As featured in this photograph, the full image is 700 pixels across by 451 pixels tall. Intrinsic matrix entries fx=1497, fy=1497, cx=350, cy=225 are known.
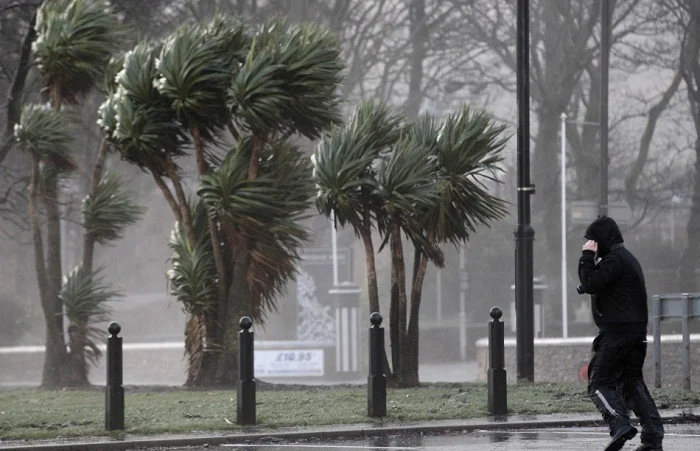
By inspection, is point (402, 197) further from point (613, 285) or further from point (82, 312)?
point (613, 285)

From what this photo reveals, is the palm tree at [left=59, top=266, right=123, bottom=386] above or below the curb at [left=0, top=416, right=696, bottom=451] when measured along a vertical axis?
above

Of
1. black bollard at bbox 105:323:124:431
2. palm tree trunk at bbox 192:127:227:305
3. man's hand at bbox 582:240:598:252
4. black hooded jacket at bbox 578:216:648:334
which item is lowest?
black bollard at bbox 105:323:124:431

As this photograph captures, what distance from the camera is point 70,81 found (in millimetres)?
20266

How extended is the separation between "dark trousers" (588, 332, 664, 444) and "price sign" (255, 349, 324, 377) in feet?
82.9

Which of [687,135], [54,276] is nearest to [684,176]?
[687,135]

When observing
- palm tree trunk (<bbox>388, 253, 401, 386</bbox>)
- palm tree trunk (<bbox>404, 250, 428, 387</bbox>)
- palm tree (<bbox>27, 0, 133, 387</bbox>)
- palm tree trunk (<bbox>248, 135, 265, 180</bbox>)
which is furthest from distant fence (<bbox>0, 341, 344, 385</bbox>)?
palm tree trunk (<bbox>404, 250, 428, 387</bbox>)

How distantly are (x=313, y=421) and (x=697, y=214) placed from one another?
29503 millimetres

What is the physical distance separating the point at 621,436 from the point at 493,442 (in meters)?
1.64

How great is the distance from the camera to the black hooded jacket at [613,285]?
376 inches

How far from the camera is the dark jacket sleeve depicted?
31.2 feet

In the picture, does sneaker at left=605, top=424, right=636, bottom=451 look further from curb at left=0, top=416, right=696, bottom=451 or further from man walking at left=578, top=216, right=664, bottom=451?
curb at left=0, top=416, right=696, bottom=451

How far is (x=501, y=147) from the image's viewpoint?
16.5m

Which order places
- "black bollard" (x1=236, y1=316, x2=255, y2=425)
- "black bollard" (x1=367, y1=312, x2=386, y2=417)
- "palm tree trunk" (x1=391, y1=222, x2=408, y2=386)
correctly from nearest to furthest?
"black bollard" (x1=236, y1=316, x2=255, y2=425), "black bollard" (x1=367, y1=312, x2=386, y2=417), "palm tree trunk" (x1=391, y1=222, x2=408, y2=386)

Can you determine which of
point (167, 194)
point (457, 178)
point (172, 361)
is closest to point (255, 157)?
point (167, 194)
